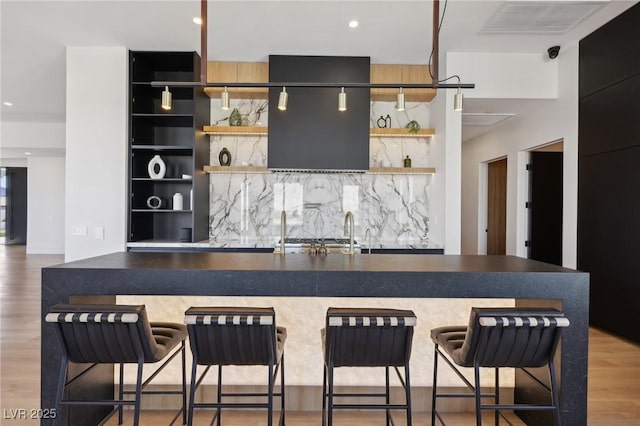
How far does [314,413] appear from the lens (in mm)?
2354

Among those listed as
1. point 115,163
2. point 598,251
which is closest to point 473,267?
point 598,251

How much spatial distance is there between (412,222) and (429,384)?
8.79ft

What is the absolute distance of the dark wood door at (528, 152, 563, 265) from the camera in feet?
17.8

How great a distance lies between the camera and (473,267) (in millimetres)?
2045

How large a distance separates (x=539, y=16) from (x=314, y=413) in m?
3.83

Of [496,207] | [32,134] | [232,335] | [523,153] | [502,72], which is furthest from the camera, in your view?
[32,134]

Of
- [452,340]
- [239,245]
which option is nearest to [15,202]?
[239,245]

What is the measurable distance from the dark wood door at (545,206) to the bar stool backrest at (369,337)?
180 inches

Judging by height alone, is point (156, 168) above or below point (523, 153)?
below

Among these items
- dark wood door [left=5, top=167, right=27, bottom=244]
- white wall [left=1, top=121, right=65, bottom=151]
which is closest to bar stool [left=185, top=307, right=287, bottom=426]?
white wall [left=1, top=121, right=65, bottom=151]

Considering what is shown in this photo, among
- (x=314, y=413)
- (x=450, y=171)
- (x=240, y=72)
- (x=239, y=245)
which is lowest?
(x=314, y=413)

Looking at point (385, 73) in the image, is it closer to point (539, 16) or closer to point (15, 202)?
point (539, 16)

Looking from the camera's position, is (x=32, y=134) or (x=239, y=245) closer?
(x=239, y=245)

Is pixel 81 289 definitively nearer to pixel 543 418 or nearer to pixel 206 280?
pixel 206 280
